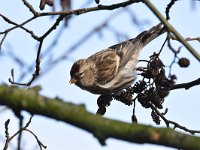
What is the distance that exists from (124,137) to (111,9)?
187 cm

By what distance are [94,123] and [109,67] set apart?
4544mm

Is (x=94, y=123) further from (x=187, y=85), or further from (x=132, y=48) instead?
→ (x=132, y=48)

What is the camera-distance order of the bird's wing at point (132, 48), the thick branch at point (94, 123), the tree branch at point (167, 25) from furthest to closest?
the bird's wing at point (132, 48) < the tree branch at point (167, 25) < the thick branch at point (94, 123)

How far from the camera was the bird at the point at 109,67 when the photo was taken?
18.0 ft

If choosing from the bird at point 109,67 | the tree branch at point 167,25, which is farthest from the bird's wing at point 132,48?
the tree branch at point 167,25

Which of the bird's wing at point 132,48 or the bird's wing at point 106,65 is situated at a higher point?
the bird's wing at point 132,48

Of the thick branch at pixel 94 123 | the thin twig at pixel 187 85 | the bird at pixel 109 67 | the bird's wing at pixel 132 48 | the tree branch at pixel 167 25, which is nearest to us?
the thick branch at pixel 94 123

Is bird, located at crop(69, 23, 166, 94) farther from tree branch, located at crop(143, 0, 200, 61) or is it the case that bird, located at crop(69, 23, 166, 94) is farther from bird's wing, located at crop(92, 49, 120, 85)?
tree branch, located at crop(143, 0, 200, 61)

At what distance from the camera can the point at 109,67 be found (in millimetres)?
6078

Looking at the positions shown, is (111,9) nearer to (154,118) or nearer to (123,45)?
(154,118)

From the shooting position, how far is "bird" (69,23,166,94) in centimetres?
549

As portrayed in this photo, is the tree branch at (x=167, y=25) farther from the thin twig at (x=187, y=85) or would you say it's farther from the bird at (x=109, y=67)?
the bird at (x=109, y=67)

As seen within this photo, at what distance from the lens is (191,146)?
61.0 inches

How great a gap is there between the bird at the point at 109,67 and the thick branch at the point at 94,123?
363 cm
